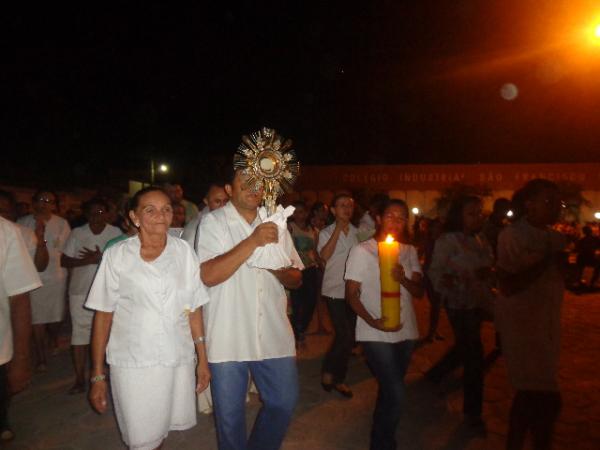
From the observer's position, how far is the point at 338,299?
5.84 meters

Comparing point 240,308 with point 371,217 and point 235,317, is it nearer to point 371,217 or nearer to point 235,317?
point 235,317

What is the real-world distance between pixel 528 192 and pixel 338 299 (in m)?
2.80

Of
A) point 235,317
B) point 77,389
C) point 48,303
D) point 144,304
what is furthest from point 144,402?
point 48,303

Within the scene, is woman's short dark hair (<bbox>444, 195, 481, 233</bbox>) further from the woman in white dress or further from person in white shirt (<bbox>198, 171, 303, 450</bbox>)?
the woman in white dress

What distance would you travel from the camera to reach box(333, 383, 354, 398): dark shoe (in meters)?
5.60

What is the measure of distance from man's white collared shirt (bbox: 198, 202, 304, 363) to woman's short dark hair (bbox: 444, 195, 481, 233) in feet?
7.89

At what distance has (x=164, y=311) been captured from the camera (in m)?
2.98

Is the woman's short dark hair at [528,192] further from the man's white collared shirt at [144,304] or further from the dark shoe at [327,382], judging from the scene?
the dark shoe at [327,382]

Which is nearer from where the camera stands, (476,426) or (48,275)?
(476,426)

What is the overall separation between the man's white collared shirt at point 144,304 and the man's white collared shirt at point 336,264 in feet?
9.81

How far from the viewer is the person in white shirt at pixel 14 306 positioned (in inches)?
124

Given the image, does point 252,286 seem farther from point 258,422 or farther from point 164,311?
point 258,422

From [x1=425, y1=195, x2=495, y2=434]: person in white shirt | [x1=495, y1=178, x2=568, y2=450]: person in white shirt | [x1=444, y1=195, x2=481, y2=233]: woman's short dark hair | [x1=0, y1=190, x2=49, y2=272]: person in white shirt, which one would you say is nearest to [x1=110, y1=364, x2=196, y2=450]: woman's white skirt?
[x1=495, y1=178, x2=568, y2=450]: person in white shirt

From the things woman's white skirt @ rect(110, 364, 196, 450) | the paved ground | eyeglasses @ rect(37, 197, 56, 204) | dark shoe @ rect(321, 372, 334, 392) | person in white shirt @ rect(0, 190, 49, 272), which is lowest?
the paved ground
